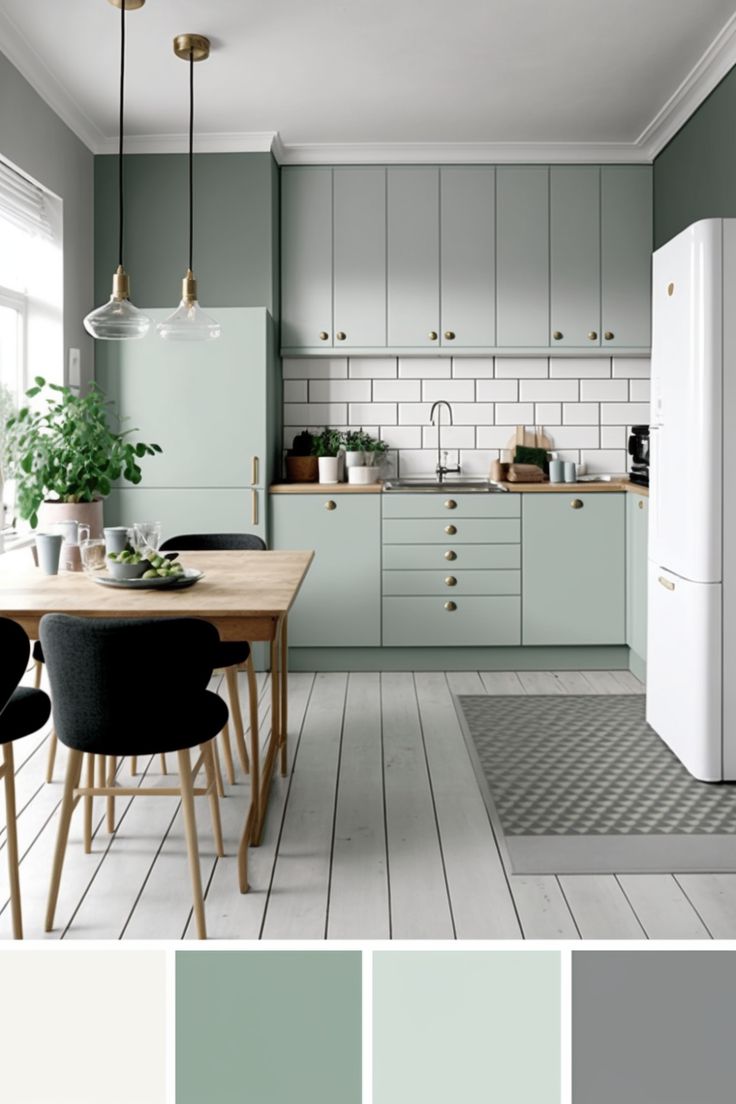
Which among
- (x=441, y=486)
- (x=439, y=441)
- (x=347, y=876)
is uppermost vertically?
(x=439, y=441)

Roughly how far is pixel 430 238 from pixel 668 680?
9.20ft

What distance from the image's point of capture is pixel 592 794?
3.38 m

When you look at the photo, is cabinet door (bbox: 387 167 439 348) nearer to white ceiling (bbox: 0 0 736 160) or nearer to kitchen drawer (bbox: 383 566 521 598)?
white ceiling (bbox: 0 0 736 160)

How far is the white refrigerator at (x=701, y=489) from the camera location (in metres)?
3.38

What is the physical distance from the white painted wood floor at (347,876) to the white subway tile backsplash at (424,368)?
2.51 metres

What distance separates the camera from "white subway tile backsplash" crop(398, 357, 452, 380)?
5742 mm

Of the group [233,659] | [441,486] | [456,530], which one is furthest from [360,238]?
[233,659]

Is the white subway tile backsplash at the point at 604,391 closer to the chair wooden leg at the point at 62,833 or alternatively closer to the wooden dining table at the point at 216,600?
the wooden dining table at the point at 216,600

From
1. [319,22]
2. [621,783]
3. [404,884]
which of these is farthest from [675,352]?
[404,884]

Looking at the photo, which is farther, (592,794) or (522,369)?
(522,369)

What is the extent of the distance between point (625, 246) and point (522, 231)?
0.56 meters

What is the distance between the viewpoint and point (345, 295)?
17.9 feet

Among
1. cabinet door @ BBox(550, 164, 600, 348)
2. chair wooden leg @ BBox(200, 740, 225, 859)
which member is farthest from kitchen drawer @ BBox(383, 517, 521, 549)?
chair wooden leg @ BBox(200, 740, 225, 859)

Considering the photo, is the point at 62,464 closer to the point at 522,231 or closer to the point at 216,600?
the point at 216,600
